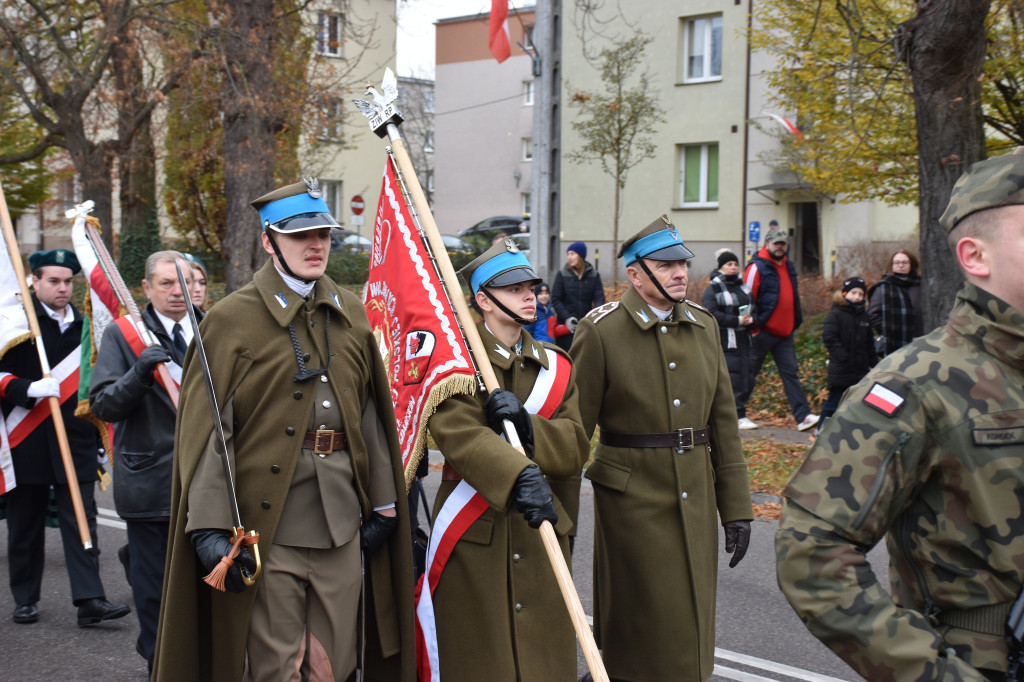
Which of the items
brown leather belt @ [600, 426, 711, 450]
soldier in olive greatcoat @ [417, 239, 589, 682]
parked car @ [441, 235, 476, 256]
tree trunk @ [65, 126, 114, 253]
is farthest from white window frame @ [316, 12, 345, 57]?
soldier in olive greatcoat @ [417, 239, 589, 682]

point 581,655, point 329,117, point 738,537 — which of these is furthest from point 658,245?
point 329,117

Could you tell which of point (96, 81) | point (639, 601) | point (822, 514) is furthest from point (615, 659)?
point (96, 81)

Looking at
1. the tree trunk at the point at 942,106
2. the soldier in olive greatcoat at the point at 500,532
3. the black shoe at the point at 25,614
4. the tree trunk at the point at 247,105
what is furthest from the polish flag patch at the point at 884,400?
the tree trunk at the point at 247,105

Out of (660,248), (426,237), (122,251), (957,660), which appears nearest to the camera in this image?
(957,660)

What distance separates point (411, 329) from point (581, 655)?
2142 millimetres

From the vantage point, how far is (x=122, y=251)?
24.6 m

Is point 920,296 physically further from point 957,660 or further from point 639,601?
point 957,660

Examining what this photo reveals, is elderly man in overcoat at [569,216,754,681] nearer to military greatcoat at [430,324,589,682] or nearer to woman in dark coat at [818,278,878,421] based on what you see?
military greatcoat at [430,324,589,682]

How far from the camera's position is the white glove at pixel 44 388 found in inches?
217

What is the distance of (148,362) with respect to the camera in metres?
4.46

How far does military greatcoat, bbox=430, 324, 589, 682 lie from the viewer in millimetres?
3688

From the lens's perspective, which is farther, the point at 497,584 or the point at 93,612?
the point at 93,612

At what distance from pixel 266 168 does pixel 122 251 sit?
38.9ft

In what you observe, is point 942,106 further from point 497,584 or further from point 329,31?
point 329,31
